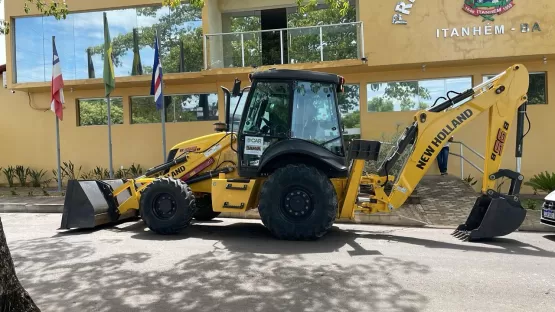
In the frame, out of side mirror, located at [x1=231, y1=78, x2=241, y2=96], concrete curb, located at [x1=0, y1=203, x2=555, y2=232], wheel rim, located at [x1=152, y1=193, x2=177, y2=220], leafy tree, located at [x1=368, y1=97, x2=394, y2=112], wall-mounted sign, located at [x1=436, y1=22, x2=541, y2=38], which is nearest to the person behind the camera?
side mirror, located at [x1=231, y1=78, x2=241, y2=96]

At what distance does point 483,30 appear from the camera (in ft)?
43.2

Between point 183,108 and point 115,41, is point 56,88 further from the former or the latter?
point 183,108

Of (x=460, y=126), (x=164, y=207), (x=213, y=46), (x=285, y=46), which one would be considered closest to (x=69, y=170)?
(x=213, y=46)

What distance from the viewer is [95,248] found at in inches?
259

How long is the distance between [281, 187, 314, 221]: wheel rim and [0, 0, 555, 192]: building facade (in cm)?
722

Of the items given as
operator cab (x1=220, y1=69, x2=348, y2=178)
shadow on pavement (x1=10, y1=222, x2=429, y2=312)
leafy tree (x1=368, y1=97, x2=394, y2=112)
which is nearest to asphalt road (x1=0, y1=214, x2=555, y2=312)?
shadow on pavement (x1=10, y1=222, x2=429, y2=312)

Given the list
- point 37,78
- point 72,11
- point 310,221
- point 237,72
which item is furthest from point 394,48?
point 37,78

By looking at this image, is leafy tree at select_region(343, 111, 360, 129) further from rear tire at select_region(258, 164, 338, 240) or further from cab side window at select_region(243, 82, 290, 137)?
rear tire at select_region(258, 164, 338, 240)

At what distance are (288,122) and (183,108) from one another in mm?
9475

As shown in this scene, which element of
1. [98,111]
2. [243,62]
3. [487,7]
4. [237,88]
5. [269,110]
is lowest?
[269,110]

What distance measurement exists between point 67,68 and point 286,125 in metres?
11.5

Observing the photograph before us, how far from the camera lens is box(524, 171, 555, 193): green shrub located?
1243 cm

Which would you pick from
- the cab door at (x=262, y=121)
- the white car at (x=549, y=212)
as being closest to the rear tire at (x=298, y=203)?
the cab door at (x=262, y=121)

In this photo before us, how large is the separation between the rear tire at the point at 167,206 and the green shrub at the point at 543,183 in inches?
403
